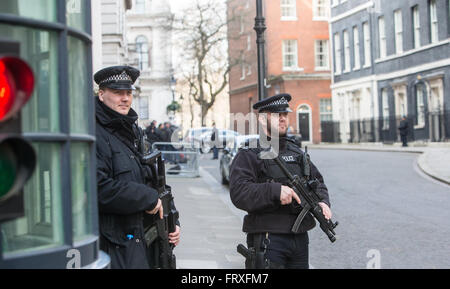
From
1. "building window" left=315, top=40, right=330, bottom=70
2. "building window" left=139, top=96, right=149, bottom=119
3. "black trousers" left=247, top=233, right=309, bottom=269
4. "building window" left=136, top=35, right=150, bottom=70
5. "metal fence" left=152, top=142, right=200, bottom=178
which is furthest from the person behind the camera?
"building window" left=139, top=96, right=149, bottom=119

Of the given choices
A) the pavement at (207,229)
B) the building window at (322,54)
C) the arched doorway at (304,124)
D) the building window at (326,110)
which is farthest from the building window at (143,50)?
the pavement at (207,229)

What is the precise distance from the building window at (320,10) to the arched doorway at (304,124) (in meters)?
7.76

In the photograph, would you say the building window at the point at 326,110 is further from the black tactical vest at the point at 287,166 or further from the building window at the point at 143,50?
the black tactical vest at the point at 287,166

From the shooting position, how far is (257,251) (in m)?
4.92

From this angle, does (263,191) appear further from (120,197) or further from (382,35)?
(382,35)

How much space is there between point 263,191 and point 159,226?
907 millimetres

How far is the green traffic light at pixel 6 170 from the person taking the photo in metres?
2.00

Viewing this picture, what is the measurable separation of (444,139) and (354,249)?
83.1ft

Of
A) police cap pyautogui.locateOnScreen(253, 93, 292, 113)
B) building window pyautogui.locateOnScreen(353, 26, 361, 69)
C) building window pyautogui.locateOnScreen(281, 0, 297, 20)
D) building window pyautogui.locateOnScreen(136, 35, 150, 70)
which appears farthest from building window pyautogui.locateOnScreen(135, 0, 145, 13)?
police cap pyautogui.locateOnScreen(253, 93, 292, 113)

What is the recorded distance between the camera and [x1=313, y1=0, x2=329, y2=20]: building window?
2144 inches

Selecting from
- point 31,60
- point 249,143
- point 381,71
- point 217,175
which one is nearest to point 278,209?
point 249,143

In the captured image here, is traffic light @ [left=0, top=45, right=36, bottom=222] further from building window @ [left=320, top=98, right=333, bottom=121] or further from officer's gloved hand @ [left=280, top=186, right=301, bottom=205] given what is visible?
building window @ [left=320, top=98, right=333, bottom=121]

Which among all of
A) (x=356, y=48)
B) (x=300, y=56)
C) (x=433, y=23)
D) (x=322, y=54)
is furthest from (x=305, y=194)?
(x=322, y=54)

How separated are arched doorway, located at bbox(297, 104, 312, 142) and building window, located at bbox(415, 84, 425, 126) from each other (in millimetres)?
13855
